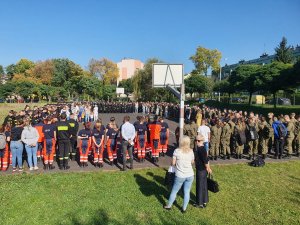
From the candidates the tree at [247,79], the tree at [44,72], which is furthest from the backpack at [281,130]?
the tree at [44,72]

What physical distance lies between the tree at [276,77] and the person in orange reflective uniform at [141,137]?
846 inches

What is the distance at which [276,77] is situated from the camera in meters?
31.0

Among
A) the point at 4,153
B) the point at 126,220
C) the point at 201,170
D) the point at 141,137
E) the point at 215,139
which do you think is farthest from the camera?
the point at 215,139

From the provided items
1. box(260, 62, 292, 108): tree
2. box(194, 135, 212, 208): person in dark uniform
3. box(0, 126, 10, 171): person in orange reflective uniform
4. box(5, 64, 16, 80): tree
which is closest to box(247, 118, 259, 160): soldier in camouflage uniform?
box(194, 135, 212, 208): person in dark uniform

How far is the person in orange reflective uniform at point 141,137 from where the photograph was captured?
457 inches

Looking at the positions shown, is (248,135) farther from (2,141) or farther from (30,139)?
(2,141)

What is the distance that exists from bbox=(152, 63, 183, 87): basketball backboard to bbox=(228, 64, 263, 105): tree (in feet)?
77.3

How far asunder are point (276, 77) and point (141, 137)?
23.8 metres

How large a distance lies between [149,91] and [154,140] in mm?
41643

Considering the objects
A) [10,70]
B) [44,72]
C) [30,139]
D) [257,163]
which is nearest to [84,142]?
[30,139]

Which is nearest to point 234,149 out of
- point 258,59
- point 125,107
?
point 125,107

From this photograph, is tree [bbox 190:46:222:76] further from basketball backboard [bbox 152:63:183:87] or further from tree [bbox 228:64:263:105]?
basketball backboard [bbox 152:63:183:87]

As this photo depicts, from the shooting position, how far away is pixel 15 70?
97750mm

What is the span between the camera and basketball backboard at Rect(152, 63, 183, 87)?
1250cm
